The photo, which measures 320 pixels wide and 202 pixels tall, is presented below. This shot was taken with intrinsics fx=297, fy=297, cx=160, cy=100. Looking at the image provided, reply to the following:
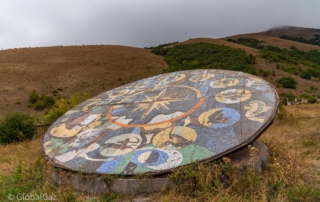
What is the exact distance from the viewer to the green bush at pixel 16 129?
343 inches

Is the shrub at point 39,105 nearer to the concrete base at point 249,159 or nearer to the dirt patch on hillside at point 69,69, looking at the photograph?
the dirt patch on hillside at point 69,69

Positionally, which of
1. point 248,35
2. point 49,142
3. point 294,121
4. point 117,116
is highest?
point 248,35

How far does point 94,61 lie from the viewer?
38.0m

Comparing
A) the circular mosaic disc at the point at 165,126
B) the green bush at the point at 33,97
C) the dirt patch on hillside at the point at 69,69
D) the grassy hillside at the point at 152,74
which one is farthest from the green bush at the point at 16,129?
the green bush at the point at 33,97

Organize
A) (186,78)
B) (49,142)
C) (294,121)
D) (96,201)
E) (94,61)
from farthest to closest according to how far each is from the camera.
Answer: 1. (94,61)
2. (294,121)
3. (186,78)
4. (49,142)
5. (96,201)

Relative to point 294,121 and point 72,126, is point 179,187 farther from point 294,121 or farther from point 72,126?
point 294,121

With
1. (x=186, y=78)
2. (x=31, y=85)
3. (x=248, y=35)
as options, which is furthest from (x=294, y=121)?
(x=248, y=35)

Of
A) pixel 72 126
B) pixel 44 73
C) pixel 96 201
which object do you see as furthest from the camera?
pixel 44 73

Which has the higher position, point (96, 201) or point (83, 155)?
point (83, 155)

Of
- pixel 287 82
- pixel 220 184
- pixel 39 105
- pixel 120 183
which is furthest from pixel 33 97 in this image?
pixel 220 184

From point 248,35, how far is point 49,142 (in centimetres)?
6827

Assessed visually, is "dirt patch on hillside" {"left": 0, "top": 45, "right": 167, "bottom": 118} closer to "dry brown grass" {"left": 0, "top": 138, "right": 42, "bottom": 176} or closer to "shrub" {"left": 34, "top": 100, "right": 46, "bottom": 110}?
"shrub" {"left": 34, "top": 100, "right": 46, "bottom": 110}

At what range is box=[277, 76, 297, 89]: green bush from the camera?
2838cm

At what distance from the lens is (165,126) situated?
5.16m
